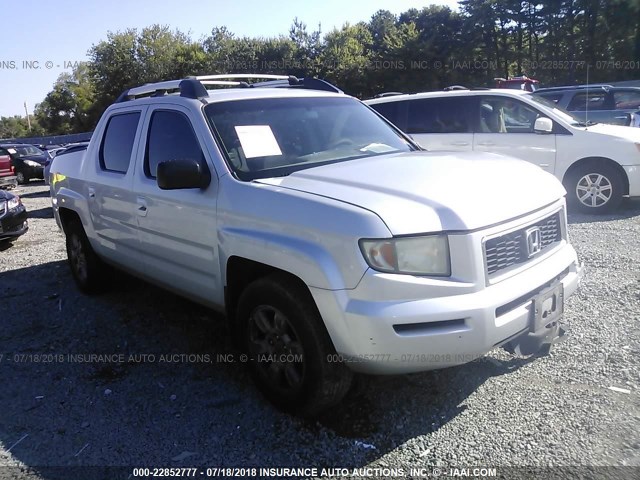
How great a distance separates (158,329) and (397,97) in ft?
21.3

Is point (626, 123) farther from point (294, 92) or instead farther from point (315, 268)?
point (315, 268)

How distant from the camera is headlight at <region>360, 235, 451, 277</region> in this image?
8.75 ft

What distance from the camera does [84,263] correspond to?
569cm

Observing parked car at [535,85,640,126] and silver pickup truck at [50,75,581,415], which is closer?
silver pickup truck at [50,75,581,415]

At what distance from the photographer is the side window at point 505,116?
8.54 meters

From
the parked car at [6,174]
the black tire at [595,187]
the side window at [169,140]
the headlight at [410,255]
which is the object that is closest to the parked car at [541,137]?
the black tire at [595,187]

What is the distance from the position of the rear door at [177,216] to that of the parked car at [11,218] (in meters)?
5.01

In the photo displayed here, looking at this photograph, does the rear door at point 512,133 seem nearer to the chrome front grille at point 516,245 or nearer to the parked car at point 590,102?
the parked car at point 590,102

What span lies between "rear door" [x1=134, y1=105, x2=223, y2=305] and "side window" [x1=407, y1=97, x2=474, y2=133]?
5901 mm

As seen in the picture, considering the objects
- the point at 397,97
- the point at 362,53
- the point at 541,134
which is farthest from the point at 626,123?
the point at 362,53

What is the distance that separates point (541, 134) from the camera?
8.41 m

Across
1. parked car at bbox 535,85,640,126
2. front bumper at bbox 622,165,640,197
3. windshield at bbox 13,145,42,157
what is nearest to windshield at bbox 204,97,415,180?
front bumper at bbox 622,165,640,197

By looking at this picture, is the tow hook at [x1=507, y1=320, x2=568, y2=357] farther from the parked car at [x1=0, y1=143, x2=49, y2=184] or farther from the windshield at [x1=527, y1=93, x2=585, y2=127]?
the parked car at [x1=0, y1=143, x2=49, y2=184]

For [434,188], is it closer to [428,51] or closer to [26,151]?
[26,151]
